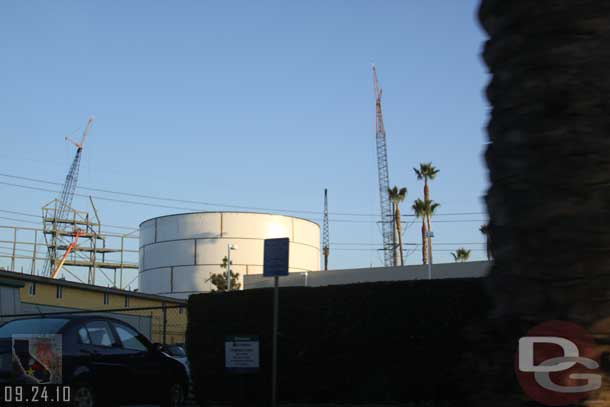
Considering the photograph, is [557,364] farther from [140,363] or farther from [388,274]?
[388,274]

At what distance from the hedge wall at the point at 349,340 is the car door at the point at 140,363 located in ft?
4.62

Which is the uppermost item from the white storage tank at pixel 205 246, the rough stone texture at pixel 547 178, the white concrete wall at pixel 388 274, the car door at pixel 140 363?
the white storage tank at pixel 205 246

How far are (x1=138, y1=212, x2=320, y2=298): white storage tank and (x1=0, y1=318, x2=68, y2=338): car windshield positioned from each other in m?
65.4

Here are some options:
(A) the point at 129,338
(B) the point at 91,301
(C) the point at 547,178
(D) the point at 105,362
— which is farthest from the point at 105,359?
(B) the point at 91,301

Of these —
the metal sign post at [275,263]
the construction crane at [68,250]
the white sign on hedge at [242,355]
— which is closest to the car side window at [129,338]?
the white sign on hedge at [242,355]

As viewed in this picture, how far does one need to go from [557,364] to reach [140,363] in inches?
355

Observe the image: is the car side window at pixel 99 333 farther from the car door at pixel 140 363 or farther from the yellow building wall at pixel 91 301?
the yellow building wall at pixel 91 301

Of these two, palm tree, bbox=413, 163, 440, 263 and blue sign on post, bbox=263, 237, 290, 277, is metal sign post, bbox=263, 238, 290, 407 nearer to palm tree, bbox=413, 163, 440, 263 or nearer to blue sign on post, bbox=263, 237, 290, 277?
blue sign on post, bbox=263, 237, 290, 277

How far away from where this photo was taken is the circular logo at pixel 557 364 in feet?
8.93

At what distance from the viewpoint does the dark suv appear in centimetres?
933

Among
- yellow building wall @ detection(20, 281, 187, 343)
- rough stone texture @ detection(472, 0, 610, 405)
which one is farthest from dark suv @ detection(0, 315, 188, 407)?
yellow building wall @ detection(20, 281, 187, 343)

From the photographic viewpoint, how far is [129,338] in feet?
36.0

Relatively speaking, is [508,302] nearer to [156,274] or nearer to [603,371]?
[603,371]

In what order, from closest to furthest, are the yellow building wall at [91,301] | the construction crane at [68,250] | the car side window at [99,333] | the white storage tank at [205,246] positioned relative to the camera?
1. the car side window at [99,333]
2. the yellow building wall at [91,301]
3. the white storage tank at [205,246]
4. the construction crane at [68,250]
